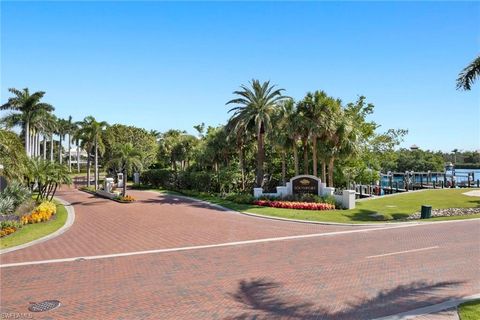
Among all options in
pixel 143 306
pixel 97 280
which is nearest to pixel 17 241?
pixel 97 280

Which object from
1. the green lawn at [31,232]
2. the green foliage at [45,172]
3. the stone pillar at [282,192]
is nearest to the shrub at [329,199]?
the stone pillar at [282,192]

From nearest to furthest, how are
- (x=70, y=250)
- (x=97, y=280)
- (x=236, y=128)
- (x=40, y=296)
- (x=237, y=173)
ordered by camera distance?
(x=40, y=296) < (x=97, y=280) < (x=70, y=250) < (x=236, y=128) < (x=237, y=173)

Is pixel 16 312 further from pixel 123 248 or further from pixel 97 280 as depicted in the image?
pixel 123 248

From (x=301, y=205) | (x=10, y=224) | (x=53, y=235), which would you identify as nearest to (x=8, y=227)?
(x=10, y=224)

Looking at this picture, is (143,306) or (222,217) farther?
(222,217)

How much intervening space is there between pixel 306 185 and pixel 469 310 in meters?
22.7

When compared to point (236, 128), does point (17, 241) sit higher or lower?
lower

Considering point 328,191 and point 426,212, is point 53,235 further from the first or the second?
point 426,212

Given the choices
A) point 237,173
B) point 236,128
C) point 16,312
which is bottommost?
point 16,312

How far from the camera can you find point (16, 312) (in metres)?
9.59

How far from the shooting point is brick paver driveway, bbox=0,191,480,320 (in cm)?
981

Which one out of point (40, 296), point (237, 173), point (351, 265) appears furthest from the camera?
point (237, 173)

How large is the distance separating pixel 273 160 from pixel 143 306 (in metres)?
32.9

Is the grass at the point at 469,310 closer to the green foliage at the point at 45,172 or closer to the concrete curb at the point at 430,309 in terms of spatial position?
the concrete curb at the point at 430,309
